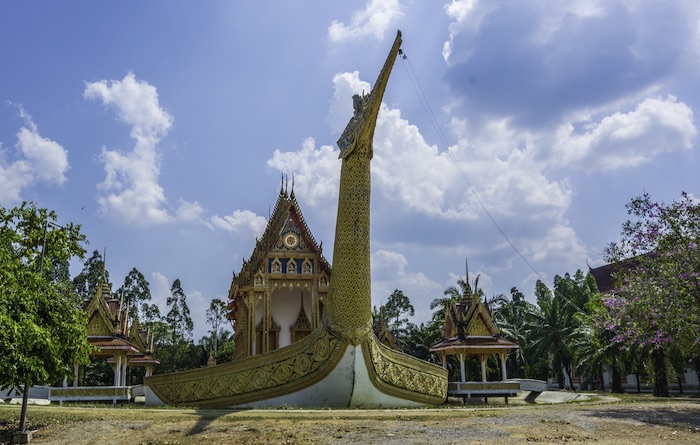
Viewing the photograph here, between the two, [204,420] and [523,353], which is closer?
[204,420]

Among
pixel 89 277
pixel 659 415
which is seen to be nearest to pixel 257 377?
pixel 659 415

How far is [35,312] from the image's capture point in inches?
446

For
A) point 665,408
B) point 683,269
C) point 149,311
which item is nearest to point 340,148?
point 683,269

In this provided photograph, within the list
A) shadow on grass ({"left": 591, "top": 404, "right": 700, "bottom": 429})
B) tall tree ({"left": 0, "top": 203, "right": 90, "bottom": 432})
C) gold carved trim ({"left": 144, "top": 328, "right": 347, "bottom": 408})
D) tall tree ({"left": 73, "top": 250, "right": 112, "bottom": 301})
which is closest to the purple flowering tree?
shadow on grass ({"left": 591, "top": 404, "right": 700, "bottom": 429})

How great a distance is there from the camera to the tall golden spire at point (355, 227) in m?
15.6

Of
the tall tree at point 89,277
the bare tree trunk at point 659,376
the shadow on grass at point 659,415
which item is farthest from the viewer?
the tall tree at point 89,277

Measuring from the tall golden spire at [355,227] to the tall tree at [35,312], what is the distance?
6150 millimetres

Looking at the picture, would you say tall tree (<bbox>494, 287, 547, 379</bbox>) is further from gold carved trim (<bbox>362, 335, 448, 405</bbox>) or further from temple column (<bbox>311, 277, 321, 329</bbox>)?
gold carved trim (<bbox>362, 335, 448, 405</bbox>)

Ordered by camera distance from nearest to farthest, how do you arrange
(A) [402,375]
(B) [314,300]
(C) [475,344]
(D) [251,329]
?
(A) [402,375] → (C) [475,344] → (D) [251,329] → (B) [314,300]

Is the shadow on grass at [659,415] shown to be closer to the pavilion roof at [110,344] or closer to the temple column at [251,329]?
the temple column at [251,329]

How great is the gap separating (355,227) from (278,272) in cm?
1048

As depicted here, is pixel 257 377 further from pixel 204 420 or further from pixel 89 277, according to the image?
pixel 89 277

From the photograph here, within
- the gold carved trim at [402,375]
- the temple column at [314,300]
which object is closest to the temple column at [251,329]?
the temple column at [314,300]

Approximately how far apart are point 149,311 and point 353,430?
1751 inches
